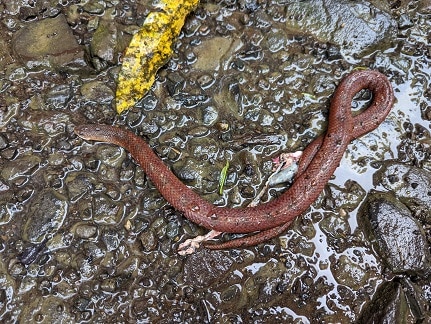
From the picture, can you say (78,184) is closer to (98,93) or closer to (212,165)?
(98,93)

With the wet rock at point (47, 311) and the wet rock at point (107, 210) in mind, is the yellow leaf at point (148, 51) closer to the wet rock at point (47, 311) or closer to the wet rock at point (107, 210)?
the wet rock at point (107, 210)

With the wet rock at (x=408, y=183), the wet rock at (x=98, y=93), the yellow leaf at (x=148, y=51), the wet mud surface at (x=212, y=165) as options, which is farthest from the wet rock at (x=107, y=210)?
the wet rock at (x=408, y=183)

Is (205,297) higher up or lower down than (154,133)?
lower down

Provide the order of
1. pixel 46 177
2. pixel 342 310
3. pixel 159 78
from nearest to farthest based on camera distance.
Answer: pixel 342 310
pixel 46 177
pixel 159 78

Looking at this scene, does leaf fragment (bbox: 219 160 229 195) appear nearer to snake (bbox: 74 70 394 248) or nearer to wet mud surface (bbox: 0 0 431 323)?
wet mud surface (bbox: 0 0 431 323)

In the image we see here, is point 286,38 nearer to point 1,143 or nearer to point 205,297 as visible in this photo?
point 205,297

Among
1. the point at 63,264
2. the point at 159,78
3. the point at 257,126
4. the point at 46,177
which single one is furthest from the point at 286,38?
the point at 63,264

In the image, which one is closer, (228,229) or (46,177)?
(228,229)
